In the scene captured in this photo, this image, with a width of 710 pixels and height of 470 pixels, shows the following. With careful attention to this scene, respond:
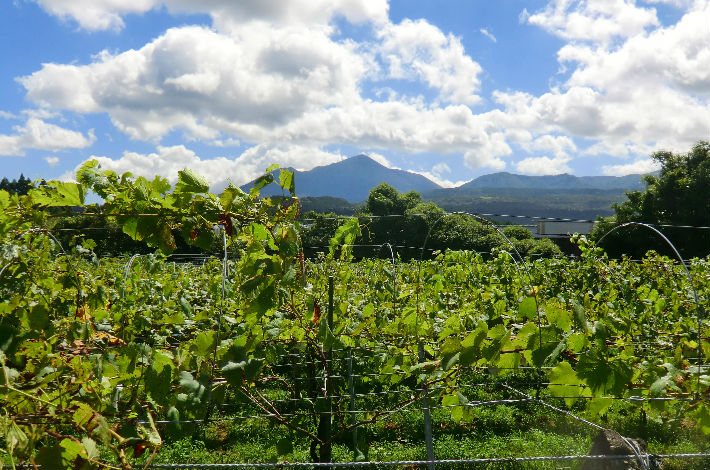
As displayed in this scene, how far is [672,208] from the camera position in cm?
2350

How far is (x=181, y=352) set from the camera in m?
1.50

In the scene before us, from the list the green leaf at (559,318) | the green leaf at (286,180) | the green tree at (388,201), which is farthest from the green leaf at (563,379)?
the green tree at (388,201)

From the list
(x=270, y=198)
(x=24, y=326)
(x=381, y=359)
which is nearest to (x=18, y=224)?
(x=24, y=326)

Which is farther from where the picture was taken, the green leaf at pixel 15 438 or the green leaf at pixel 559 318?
the green leaf at pixel 559 318

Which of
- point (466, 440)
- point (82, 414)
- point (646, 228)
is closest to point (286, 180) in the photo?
point (82, 414)

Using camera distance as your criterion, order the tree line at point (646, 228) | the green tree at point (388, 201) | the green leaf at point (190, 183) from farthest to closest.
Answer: the green tree at point (388, 201) → the tree line at point (646, 228) → the green leaf at point (190, 183)

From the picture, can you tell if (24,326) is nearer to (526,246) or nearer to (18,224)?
(18,224)

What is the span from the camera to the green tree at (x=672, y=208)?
68.8 feet

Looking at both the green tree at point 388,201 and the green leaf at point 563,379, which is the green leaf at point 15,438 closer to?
the green leaf at point 563,379

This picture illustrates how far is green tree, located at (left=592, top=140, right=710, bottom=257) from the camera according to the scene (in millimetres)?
20969

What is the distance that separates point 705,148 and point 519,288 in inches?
983

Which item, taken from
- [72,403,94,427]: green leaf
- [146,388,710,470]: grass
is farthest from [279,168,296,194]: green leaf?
[146,388,710,470]: grass

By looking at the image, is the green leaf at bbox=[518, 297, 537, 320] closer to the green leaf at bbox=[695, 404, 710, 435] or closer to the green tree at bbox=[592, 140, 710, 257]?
the green leaf at bbox=[695, 404, 710, 435]

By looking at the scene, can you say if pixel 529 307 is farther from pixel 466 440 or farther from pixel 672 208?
pixel 672 208
